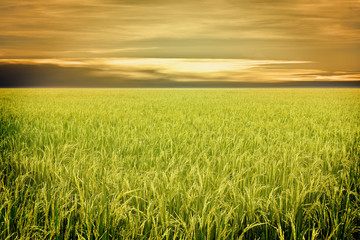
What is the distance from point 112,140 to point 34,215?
3.18 m

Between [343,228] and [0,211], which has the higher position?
[0,211]

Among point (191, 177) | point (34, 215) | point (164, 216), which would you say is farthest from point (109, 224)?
point (191, 177)

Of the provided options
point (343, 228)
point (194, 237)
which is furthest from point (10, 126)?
point (343, 228)

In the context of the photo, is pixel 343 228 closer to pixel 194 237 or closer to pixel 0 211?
pixel 194 237

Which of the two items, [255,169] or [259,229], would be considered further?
[255,169]

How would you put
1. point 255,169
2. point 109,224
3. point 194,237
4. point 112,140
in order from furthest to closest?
point 112,140 → point 255,169 → point 109,224 → point 194,237

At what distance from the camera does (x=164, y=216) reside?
7.75 ft

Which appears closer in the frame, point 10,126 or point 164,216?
point 164,216

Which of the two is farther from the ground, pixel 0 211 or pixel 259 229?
pixel 0 211

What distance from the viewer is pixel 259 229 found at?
7.74 feet

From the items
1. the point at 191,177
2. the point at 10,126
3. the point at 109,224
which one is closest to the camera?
the point at 109,224

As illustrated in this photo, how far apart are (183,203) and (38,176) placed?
206cm

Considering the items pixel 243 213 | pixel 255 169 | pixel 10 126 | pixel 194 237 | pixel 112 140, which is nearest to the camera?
pixel 194 237

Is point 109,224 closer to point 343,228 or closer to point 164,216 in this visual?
point 164,216
